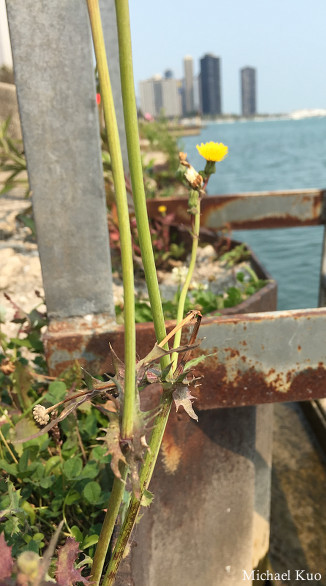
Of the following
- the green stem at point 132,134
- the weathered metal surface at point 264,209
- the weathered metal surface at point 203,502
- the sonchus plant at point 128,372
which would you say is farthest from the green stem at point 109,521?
the weathered metal surface at point 264,209

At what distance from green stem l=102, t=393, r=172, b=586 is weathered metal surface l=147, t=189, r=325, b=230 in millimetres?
2478

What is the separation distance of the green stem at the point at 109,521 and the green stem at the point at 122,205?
11 centimetres

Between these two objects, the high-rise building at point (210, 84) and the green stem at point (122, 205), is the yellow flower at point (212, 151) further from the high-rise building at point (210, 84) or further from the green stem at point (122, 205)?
the high-rise building at point (210, 84)

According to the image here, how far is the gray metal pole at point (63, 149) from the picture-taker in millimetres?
1254

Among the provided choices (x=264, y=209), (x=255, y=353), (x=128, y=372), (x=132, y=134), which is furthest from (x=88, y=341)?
(x=264, y=209)

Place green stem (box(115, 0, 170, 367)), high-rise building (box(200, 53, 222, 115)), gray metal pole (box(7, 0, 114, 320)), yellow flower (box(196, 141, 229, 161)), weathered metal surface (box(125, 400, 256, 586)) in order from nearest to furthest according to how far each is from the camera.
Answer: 1. green stem (box(115, 0, 170, 367))
2. yellow flower (box(196, 141, 229, 161))
3. gray metal pole (box(7, 0, 114, 320))
4. weathered metal surface (box(125, 400, 256, 586))
5. high-rise building (box(200, 53, 222, 115))

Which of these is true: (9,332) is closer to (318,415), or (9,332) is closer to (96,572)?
(96,572)

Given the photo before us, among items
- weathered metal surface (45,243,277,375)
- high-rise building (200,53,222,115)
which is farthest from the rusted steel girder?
high-rise building (200,53,222,115)

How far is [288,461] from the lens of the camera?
3621mm

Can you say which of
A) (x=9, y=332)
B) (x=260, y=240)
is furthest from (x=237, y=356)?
(x=260, y=240)

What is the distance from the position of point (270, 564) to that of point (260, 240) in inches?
366

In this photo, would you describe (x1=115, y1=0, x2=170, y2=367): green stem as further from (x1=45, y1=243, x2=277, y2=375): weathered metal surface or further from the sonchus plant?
(x1=45, y1=243, x2=277, y2=375): weathered metal surface

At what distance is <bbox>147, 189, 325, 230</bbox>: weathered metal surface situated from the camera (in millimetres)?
3133

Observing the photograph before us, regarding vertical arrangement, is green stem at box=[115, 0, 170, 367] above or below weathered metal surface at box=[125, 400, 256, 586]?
above
